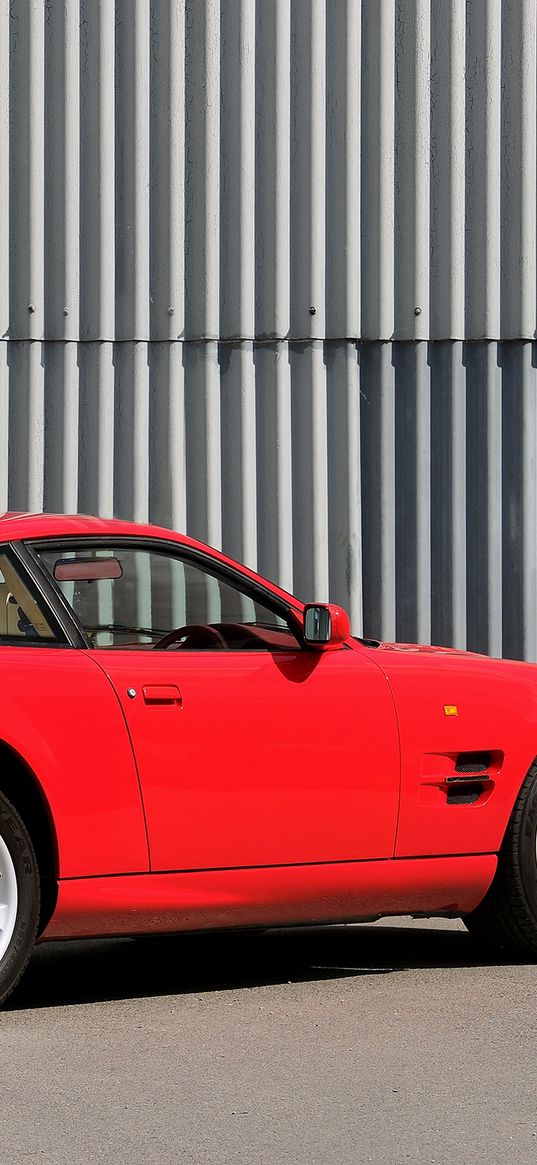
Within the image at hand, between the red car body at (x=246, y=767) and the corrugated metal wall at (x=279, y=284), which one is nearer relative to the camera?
the red car body at (x=246, y=767)

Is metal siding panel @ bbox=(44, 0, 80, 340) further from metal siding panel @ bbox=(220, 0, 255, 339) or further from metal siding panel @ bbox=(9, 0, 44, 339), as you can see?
metal siding panel @ bbox=(220, 0, 255, 339)

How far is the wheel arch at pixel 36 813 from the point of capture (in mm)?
4758

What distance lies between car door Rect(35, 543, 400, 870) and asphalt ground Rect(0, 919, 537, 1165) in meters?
0.51

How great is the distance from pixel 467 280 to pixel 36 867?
228 inches

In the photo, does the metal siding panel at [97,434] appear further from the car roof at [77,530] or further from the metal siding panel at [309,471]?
the car roof at [77,530]

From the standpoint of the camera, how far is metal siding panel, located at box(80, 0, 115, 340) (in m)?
9.31

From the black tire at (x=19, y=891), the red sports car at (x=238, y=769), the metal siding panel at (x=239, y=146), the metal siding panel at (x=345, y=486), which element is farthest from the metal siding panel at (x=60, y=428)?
the black tire at (x=19, y=891)

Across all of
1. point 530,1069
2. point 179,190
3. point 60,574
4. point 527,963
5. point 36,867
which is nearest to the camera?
point 530,1069

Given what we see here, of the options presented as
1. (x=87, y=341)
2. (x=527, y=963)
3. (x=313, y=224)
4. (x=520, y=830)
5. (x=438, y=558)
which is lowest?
(x=527, y=963)

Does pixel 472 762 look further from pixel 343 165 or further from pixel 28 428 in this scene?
pixel 343 165

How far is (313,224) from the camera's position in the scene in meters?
9.39

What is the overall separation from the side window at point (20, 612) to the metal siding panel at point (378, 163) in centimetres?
488

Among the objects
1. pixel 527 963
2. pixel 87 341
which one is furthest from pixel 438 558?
pixel 527 963

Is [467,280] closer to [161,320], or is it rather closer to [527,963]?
[161,320]
